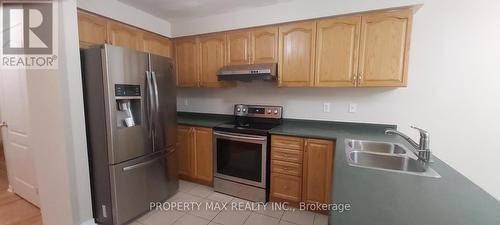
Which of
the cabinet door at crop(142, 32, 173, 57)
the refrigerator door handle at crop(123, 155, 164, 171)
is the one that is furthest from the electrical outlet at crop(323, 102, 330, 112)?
the cabinet door at crop(142, 32, 173, 57)

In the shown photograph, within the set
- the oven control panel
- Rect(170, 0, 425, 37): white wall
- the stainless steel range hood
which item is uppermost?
Rect(170, 0, 425, 37): white wall

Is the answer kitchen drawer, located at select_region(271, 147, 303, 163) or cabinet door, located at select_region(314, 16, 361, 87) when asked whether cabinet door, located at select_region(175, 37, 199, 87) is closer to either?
kitchen drawer, located at select_region(271, 147, 303, 163)

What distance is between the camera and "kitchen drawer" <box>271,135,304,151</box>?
2.18 meters

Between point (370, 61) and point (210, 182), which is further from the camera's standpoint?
point (210, 182)

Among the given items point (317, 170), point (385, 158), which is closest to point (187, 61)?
point (317, 170)

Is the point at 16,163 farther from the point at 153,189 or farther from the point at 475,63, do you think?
the point at 475,63

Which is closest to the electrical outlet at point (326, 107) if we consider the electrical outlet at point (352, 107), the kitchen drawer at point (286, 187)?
the electrical outlet at point (352, 107)

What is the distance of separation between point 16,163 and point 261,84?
316 centimetres

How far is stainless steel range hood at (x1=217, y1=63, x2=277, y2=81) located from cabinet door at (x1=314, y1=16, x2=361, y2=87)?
503mm

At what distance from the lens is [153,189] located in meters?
2.23

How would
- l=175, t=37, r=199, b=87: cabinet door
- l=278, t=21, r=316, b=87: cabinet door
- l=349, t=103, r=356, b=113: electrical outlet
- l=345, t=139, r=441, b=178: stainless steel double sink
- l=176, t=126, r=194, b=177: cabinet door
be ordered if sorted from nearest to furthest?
l=345, t=139, r=441, b=178: stainless steel double sink → l=278, t=21, r=316, b=87: cabinet door → l=349, t=103, r=356, b=113: electrical outlet → l=176, t=126, r=194, b=177: cabinet door → l=175, t=37, r=199, b=87: cabinet door

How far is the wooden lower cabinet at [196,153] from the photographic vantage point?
271 cm

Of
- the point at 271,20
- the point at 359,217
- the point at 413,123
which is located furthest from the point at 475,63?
the point at 359,217

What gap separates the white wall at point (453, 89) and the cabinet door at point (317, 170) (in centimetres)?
73
